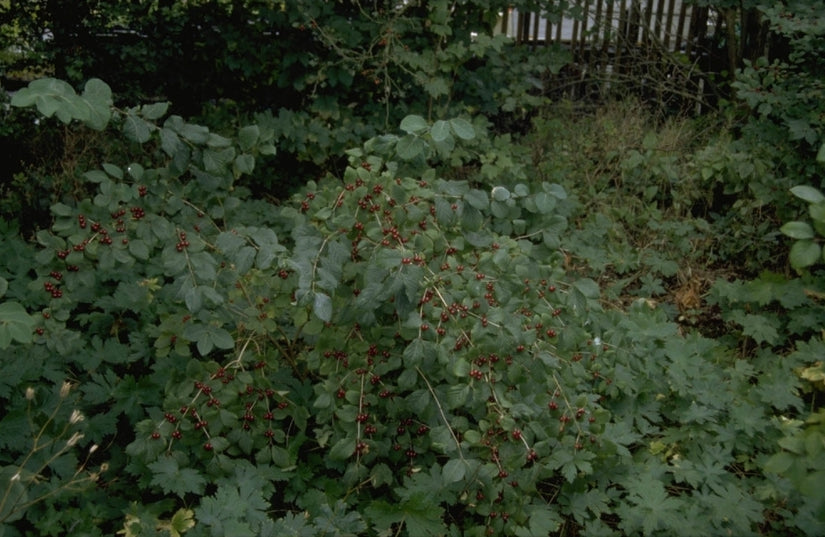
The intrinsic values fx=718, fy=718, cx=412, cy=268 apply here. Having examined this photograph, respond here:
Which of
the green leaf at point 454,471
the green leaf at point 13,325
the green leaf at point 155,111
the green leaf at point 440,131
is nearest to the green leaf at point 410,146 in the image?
the green leaf at point 440,131

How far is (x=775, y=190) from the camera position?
466 centimetres

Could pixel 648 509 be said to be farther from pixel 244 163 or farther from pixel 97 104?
pixel 97 104

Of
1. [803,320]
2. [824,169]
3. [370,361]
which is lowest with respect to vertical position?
[803,320]

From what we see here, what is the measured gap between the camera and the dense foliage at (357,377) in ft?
7.87

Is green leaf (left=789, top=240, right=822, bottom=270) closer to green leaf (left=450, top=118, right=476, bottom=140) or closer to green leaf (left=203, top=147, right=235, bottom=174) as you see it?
green leaf (left=450, top=118, right=476, bottom=140)

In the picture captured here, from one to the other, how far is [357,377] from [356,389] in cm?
5

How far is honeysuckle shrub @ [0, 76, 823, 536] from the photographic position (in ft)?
7.91

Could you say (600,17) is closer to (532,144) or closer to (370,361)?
(532,144)

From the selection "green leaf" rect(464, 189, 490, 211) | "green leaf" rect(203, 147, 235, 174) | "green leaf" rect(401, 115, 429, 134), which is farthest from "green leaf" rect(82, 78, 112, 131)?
"green leaf" rect(464, 189, 490, 211)

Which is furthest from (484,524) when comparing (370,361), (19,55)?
(19,55)

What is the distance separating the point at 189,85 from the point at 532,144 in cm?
289

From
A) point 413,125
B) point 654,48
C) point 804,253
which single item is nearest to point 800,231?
point 804,253

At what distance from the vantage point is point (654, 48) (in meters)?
7.16

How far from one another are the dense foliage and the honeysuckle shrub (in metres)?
0.01
